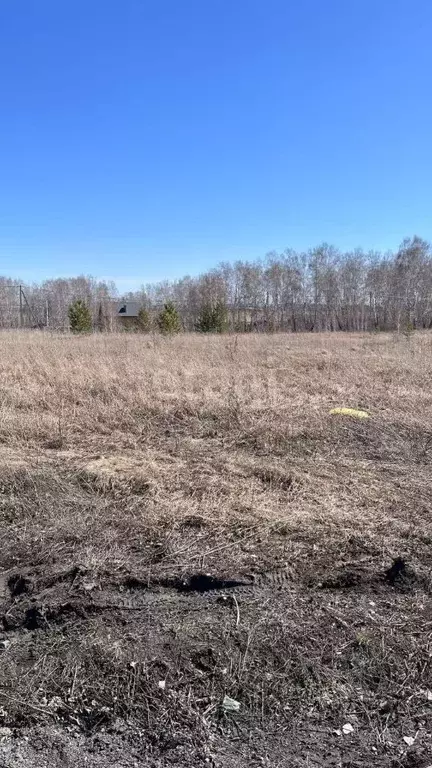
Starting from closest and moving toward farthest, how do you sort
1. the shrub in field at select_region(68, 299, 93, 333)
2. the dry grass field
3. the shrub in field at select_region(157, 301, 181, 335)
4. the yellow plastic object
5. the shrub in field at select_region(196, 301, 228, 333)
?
1. the dry grass field
2. the yellow plastic object
3. the shrub in field at select_region(157, 301, 181, 335)
4. the shrub in field at select_region(68, 299, 93, 333)
5. the shrub in field at select_region(196, 301, 228, 333)

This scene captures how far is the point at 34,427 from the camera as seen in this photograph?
5168mm

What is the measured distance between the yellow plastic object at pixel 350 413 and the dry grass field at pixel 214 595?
0.52 m

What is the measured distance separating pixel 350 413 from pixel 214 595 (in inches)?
164

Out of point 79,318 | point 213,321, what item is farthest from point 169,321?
point 79,318

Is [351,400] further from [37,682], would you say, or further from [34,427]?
[37,682]

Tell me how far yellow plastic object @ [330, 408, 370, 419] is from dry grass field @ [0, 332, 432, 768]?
0.52 metres

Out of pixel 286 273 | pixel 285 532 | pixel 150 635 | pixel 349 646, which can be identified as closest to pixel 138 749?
pixel 150 635

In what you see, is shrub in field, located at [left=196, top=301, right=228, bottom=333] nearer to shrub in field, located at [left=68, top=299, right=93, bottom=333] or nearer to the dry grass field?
shrub in field, located at [left=68, top=299, right=93, bottom=333]

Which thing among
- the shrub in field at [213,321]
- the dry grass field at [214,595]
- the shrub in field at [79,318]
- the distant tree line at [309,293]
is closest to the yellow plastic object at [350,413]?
the dry grass field at [214,595]

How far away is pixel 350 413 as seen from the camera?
609 centimetres

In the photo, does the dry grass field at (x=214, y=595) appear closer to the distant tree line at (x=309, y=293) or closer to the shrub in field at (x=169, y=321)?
the shrub in field at (x=169, y=321)

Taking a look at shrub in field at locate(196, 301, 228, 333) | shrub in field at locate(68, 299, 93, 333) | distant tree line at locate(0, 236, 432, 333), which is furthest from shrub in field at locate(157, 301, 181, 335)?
distant tree line at locate(0, 236, 432, 333)

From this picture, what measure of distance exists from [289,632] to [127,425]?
3843 mm

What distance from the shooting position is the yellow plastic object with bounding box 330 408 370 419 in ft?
19.6
